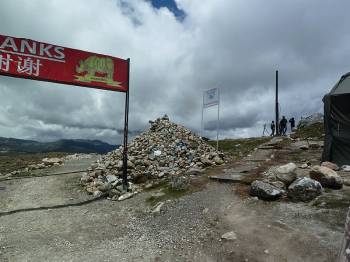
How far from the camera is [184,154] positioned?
19922mm

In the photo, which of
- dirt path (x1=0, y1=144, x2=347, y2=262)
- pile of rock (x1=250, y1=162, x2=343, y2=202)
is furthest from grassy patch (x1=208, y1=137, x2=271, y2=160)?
dirt path (x1=0, y1=144, x2=347, y2=262)

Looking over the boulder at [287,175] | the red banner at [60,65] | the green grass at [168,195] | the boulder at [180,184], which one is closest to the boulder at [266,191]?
the boulder at [287,175]

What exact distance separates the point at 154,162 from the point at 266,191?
28.4ft

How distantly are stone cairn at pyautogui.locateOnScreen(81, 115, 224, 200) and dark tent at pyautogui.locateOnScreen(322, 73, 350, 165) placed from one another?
611cm

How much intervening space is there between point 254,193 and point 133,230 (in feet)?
15.1

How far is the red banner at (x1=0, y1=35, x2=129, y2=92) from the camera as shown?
14.5m

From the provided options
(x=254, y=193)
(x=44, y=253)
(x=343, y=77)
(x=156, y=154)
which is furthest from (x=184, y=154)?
(x=44, y=253)

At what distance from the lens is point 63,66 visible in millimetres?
15461

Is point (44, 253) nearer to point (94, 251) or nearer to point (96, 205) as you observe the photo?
point (94, 251)

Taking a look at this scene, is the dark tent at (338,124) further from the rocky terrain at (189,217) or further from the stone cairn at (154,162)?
the stone cairn at (154,162)

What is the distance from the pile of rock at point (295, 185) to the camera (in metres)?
11.1

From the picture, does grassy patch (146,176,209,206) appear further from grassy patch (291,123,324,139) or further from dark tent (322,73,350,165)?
grassy patch (291,123,324,139)

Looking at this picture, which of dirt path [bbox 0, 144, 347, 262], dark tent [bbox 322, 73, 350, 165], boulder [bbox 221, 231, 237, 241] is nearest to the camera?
dirt path [bbox 0, 144, 347, 262]

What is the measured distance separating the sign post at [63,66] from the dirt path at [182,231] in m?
4.17
